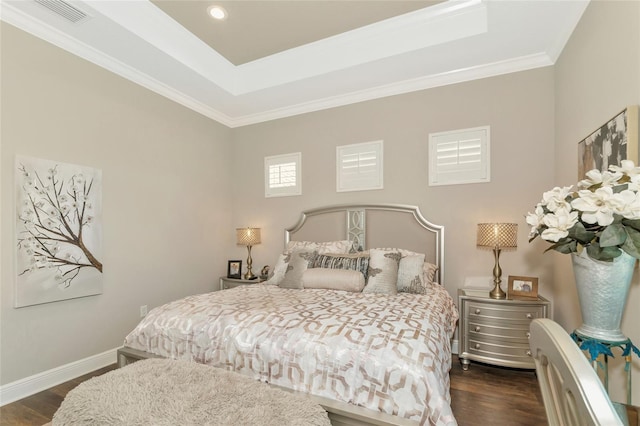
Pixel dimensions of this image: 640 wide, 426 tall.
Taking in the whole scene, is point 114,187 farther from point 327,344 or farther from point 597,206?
point 597,206

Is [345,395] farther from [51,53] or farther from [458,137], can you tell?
[51,53]

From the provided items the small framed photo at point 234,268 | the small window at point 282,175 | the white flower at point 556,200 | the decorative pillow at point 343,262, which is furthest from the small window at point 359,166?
the white flower at point 556,200

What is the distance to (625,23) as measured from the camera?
1.75 metres

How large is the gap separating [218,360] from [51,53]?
2.83 meters

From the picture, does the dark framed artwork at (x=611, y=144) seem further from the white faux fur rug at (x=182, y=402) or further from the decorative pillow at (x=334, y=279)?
the white faux fur rug at (x=182, y=402)

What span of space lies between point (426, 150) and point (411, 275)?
1.47 m

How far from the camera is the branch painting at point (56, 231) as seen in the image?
2451 millimetres

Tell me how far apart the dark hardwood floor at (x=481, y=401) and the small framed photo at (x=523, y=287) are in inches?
25.7

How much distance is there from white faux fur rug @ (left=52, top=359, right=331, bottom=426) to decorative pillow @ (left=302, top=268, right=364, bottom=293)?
1.26 metres

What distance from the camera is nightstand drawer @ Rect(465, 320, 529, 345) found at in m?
2.66

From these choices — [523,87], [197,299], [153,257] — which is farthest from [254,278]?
[523,87]

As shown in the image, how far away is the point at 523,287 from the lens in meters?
2.82

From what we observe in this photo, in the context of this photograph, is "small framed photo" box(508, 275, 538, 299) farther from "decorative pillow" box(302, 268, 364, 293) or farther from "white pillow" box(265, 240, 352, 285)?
"white pillow" box(265, 240, 352, 285)

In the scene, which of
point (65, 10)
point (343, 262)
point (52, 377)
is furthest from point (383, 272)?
point (65, 10)
